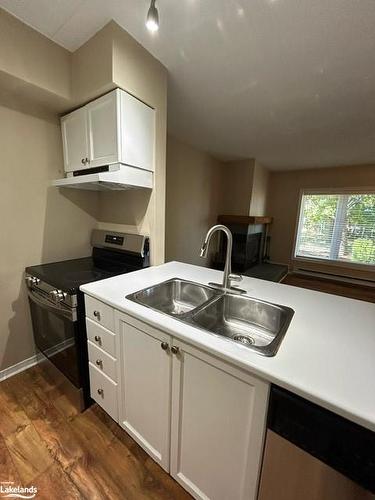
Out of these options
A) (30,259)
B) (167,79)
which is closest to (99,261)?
(30,259)

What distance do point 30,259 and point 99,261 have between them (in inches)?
19.9

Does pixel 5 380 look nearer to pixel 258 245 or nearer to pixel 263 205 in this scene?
pixel 258 245

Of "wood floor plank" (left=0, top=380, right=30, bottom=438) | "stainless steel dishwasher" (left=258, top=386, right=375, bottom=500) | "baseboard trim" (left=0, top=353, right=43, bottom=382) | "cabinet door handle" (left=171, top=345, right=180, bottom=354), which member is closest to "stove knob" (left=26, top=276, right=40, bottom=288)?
"baseboard trim" (left=0, top=353, right=43, bottom=382)

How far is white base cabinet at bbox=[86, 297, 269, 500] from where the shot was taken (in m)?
0.73

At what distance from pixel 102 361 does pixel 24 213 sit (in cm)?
124

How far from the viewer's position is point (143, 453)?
3.87 ft

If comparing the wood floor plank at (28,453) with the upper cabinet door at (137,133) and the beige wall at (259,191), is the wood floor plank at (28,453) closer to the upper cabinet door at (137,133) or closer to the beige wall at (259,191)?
the upper cabinet door at (137,133)

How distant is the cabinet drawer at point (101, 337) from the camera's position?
45.3 inches

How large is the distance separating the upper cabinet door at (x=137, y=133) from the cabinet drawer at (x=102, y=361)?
1.20 m

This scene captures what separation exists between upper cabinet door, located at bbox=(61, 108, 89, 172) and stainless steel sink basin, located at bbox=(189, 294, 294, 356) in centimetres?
138

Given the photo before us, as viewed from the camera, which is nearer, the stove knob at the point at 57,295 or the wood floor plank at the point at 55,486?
the wood floor plank at the point at 55,486

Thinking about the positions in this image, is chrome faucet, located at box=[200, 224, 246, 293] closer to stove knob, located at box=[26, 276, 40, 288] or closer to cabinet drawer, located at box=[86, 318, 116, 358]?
cabinet drawer, located at box=[86, 318, 116, 358]

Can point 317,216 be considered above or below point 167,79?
below

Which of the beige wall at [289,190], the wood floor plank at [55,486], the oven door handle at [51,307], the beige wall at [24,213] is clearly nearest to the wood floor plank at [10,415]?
the beige wall at [24,213]
